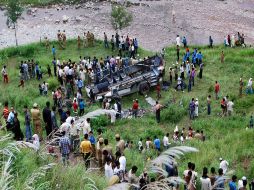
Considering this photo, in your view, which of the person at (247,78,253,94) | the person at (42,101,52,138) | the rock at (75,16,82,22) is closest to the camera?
the person at (42,101,52,138)

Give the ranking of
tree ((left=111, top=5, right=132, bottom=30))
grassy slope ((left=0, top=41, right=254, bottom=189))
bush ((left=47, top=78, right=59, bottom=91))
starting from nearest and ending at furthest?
1. grassy slope ((left=0, top=41, right=254, bottom=189))
2. bush ((left=47, top=78, right=59, bottom=91))
3. tree ((left=111, top=5, right=132, bottom=30))

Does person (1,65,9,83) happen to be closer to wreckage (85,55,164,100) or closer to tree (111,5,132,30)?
wreckage (85,55,164,100)

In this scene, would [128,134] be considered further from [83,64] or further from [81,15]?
[81,15]

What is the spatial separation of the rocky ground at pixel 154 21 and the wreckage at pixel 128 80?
293 inches

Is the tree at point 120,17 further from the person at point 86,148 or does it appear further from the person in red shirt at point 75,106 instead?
the person at point 86,148

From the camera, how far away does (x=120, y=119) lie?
22.8 metres

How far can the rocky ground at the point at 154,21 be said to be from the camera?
36.2 meters

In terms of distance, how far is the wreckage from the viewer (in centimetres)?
2455

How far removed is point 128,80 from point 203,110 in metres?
4.16

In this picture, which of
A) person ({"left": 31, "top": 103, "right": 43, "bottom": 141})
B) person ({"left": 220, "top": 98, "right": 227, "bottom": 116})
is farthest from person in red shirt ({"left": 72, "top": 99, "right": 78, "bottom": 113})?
person ({"left": 220, "top": 98, "right": 227, "bottom": 116})

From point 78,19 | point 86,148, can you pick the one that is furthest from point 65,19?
point 86,148

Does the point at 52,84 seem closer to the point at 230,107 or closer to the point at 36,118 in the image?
the point at 36,118

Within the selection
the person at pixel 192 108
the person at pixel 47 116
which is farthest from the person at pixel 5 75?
the person at pixel 192 108

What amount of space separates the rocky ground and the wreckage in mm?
7433
